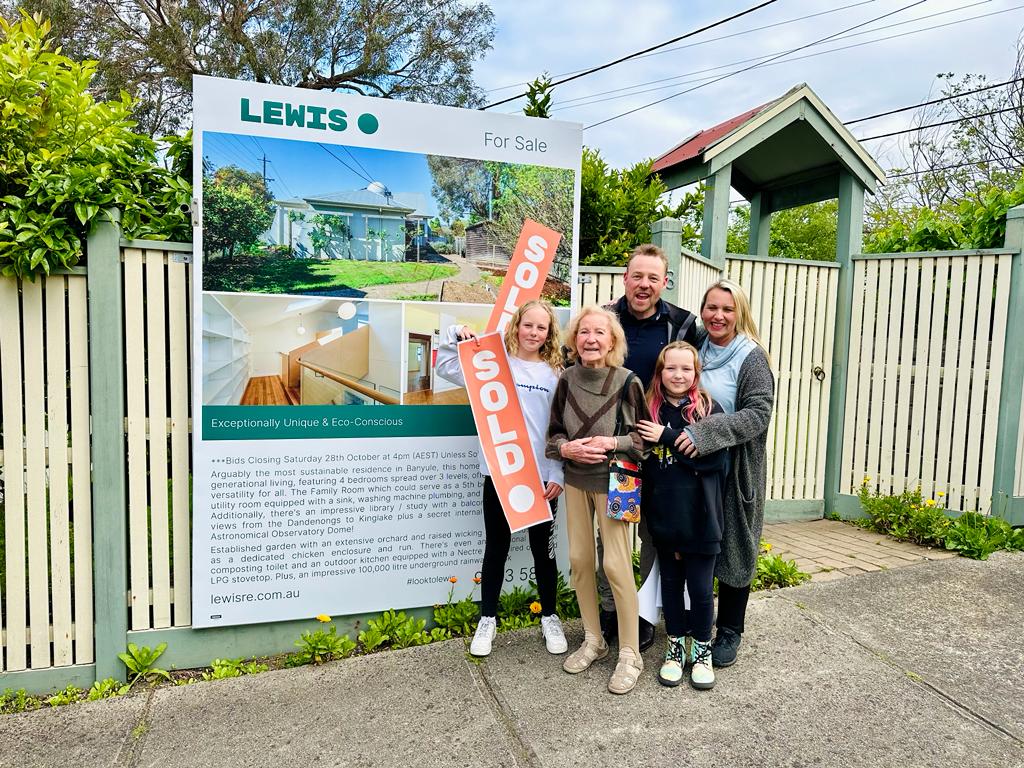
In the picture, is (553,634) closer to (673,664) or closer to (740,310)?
(673,664)

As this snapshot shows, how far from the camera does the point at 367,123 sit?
3.45 m

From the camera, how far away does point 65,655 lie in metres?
3.16

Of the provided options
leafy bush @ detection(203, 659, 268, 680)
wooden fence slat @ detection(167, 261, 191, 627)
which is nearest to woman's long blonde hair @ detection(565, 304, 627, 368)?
wooden fence slat @ detection(167, 261, 191, 627)

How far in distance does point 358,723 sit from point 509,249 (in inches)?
99.4

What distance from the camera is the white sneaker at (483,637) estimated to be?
339 centimetres

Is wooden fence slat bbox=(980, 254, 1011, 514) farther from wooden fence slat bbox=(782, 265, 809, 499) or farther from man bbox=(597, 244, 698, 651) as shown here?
man bbox=(597, 244, 698, 651)

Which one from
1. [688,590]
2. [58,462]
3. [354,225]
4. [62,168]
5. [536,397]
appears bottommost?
[688,590]

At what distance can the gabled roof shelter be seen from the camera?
5117mm

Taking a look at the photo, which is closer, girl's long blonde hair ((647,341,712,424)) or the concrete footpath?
the concrete footpath

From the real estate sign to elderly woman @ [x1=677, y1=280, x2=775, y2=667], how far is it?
126 centimetres

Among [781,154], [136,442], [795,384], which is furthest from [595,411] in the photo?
[781,154]

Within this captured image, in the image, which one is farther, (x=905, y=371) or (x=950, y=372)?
(x=905, y=371)

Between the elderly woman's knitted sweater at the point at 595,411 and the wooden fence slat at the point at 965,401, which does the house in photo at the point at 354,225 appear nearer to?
the elderly woman's knitted sweater at the point at 595,411

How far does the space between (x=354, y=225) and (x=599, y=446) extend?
1.71 meters
